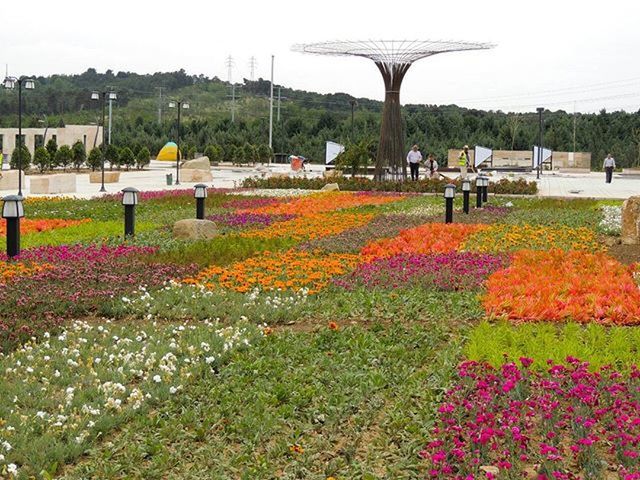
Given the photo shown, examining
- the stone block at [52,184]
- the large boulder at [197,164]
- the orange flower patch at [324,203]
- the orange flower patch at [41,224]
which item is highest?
the large boulder at [197,164]

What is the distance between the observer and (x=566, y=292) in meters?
8.28

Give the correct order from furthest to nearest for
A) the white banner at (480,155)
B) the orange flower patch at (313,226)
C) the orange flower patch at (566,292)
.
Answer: the white banner at (480,155)
the orange flower patch at (313,226)
the orange flower patch at (566,292)

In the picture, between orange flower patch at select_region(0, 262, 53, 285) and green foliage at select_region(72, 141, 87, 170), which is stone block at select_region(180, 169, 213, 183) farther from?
orange flower patch at select_region(0, 262, 53, 285)

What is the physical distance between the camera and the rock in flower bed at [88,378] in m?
4.57

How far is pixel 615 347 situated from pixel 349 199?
598 inches

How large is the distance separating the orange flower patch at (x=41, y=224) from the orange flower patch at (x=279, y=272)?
16.0 feet

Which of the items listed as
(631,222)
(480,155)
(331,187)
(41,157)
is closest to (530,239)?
(631,222)

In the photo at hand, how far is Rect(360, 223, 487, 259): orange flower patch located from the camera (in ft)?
38.0

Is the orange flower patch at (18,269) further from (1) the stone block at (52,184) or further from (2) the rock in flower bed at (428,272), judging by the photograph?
(1) the stone block at (52,184)

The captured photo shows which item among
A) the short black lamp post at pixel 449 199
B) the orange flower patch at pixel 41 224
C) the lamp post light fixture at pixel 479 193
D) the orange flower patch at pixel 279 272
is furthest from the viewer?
the lamp post light fixture at pixel 479 193

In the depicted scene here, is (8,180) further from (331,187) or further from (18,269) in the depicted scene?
(18,269)

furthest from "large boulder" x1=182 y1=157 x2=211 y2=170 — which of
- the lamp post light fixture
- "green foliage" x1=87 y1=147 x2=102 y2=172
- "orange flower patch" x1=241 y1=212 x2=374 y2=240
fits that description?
"orange flower patch" x1=241 y1=212 x2=374 y2=240

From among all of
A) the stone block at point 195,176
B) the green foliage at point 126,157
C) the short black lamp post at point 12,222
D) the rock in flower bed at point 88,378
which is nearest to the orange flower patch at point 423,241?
the short black lamp post at point 12,222

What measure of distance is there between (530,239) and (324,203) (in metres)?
7.67
